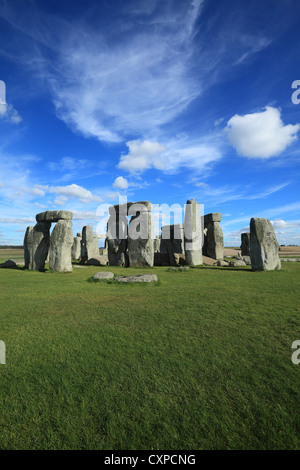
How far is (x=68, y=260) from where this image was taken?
10.8m

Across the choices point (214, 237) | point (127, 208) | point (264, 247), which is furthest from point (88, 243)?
point (264, 247)

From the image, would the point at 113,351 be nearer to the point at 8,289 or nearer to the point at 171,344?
the point at 171,344

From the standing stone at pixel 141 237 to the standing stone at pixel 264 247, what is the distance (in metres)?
5.21

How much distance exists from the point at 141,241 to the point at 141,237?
0.23m

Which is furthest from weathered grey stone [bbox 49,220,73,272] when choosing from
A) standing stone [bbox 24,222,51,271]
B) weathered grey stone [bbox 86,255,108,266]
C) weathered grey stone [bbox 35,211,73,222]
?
weathered grey stone [bbox 86,255,108,266]

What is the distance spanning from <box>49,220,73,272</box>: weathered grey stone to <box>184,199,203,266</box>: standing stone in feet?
21.2

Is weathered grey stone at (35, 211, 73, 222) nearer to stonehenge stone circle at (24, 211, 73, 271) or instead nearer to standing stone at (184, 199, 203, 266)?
stonehenge stone circle at (24, 211, 73, 271)

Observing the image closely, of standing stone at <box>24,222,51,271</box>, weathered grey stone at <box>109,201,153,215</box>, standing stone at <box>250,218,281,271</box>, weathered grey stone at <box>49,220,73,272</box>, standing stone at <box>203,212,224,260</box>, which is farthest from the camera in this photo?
standing stone at <box>203,212,224,260</box>

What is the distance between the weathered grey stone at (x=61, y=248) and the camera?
1060 cm

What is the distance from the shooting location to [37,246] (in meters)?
11.8

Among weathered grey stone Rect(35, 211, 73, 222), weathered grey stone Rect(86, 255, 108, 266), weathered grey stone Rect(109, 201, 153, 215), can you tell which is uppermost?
weathered grey stone Rect(109, 201, 153, 215)

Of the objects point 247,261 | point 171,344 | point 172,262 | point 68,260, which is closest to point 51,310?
point 171,344

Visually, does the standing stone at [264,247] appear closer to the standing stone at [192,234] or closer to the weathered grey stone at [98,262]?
the standing stone at [192,234]

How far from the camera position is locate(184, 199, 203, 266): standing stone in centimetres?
1316
